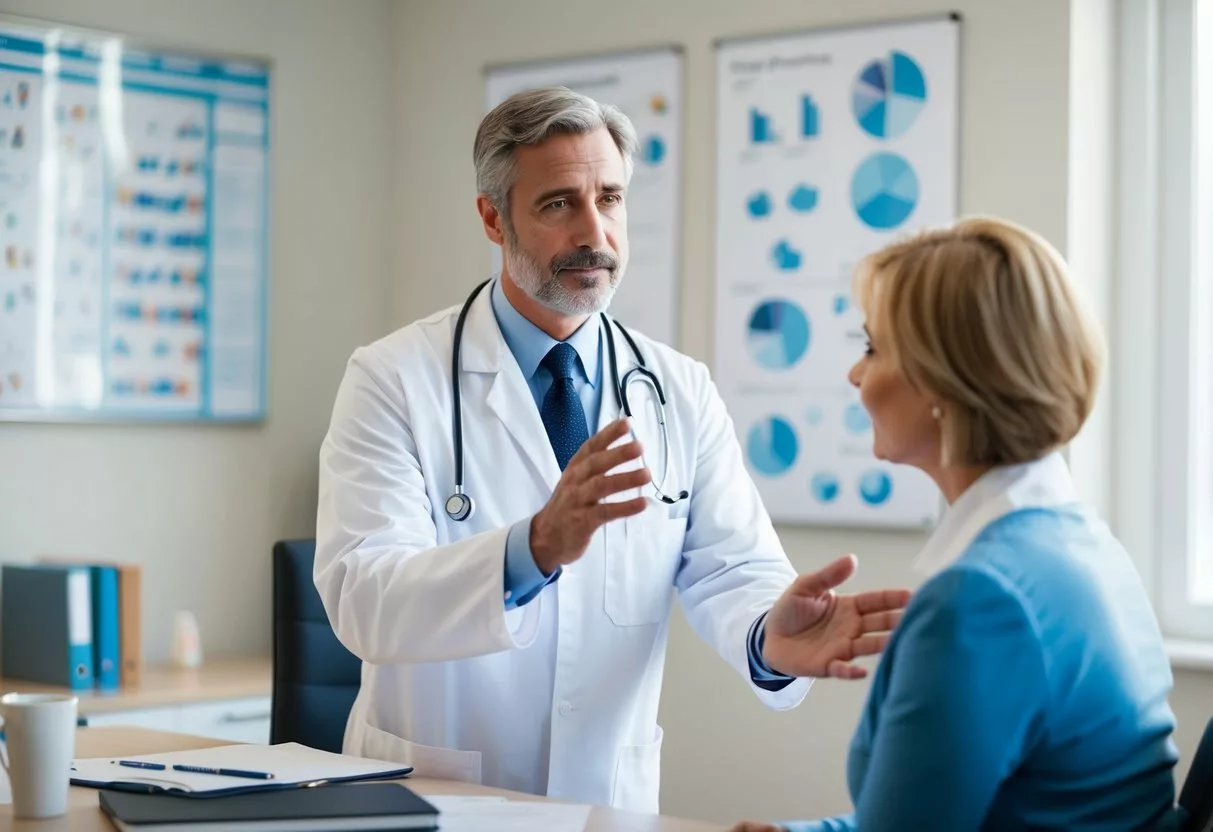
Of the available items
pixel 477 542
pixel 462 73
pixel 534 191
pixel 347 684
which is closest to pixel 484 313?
pixel 534 191

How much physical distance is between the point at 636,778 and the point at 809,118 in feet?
6.05

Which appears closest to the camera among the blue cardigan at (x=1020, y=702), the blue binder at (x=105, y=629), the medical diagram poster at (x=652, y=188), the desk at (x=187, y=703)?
the blue cardigan at (x=1020, y=702)

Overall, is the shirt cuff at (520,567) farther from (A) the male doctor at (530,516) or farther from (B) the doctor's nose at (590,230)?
(B) the doctor's nose at (590,230)

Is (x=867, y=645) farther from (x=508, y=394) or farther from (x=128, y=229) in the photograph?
(x=128, y=229)

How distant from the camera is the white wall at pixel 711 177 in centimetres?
303

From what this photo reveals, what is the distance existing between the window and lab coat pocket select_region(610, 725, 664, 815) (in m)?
1.51

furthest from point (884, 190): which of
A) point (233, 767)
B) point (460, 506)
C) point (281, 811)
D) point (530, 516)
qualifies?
point (281, 811)

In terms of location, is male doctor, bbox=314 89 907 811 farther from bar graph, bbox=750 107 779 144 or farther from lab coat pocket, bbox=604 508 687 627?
bar graph, bbox=750 107 779 144

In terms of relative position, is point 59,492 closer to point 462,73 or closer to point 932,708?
point 462,73

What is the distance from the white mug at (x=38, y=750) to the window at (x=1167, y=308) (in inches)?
94.5

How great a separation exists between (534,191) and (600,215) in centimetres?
11

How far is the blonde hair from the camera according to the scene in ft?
4.20

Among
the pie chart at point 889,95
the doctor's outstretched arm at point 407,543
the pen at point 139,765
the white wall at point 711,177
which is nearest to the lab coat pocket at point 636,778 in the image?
the doctor's outstretched arm at point 407,543

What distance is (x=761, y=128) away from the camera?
134 inches
